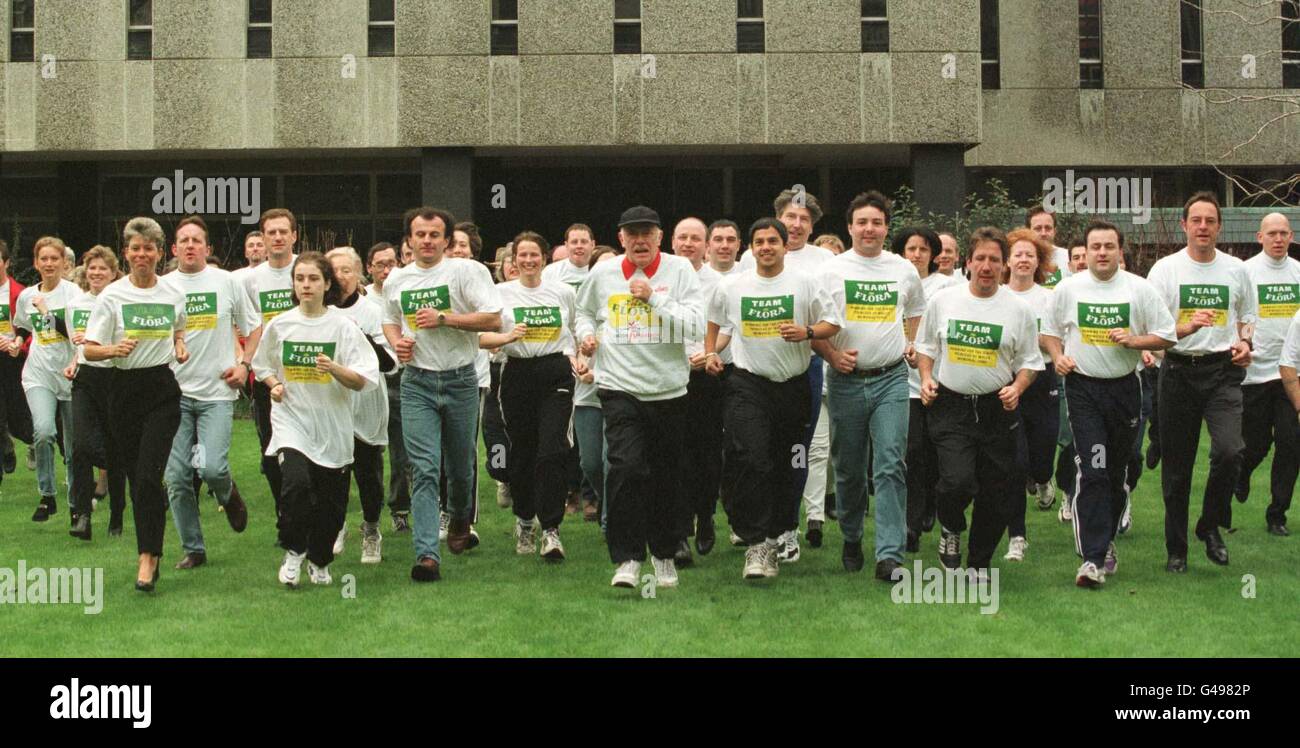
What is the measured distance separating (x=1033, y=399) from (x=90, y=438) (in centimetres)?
666

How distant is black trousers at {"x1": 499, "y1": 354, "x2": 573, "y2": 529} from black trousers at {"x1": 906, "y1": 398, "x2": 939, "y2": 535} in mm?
2445

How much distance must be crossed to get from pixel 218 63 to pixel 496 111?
5.34 metres

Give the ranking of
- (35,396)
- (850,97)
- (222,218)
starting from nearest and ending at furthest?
1. (35,396)
2. (850,97)
3. (222,218)

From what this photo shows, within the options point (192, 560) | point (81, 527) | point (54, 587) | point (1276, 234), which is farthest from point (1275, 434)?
point (81, 527)

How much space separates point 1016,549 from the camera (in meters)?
10.7

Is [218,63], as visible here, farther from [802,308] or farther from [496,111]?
[802,308]

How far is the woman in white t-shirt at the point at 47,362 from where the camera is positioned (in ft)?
43.5

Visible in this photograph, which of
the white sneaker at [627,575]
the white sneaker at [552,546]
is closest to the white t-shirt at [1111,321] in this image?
the white sneaker at [627,575]

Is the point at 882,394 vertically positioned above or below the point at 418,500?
above

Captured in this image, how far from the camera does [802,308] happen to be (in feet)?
31.9

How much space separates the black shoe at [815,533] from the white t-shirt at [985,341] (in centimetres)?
203

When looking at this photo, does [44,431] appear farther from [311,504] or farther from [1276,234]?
[1276,234]
